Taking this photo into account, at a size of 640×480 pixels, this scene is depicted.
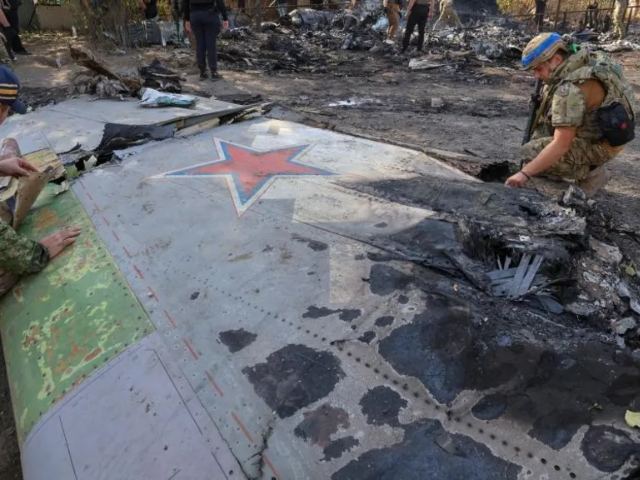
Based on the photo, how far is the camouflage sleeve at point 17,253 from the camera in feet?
9.38

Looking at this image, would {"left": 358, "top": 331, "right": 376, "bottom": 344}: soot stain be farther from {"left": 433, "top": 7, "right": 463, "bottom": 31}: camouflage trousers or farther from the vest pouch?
{"left": 433, "top": 7, "right": 463, "bottom": 31}: camouflage trousers

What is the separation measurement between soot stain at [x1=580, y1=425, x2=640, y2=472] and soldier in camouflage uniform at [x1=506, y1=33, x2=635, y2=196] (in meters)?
2.09

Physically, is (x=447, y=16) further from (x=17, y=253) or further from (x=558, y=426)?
(x=558, y=426)

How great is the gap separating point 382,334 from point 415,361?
0.19 meters

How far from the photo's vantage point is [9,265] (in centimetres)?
290

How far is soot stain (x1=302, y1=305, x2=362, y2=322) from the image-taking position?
2152 mm

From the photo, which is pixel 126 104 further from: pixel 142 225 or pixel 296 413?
pixel 296 413

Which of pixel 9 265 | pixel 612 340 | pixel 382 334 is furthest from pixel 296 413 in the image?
pixel 9 265

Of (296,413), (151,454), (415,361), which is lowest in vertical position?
(151,454)

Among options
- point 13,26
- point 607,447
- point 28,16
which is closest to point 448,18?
point 13,26

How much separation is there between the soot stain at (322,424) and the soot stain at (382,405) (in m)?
0.09

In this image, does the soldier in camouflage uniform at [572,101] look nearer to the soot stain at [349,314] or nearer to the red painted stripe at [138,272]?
the soot stain at [349,314]

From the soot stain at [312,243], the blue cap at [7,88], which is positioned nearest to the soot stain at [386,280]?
the soot stain at [312,243]

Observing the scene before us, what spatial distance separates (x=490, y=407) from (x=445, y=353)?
0.89ft
